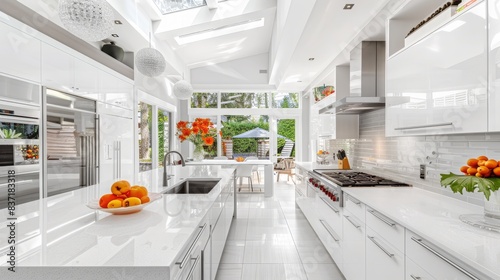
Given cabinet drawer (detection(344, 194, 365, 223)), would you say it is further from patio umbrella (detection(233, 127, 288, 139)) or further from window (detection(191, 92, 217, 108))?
window (detection(191, 92, 217, 108))

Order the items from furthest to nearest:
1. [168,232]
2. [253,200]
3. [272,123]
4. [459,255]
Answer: [272,123] → [253,200] → [168,232] → [459,255]

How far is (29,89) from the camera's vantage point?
8.24ft

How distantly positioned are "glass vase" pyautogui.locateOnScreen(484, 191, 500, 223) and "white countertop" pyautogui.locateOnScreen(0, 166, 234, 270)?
144 centimetres

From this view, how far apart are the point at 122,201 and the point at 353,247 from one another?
1758 millimetres

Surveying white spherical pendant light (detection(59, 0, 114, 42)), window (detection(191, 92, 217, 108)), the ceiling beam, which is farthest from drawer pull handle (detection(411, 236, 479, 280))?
window (detection(191, 92, 217, 108))

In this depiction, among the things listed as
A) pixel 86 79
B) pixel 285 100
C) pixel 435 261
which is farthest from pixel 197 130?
pixel 285 100

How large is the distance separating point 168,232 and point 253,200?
15.8 ft

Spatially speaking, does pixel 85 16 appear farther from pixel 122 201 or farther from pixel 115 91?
pixel 115 91

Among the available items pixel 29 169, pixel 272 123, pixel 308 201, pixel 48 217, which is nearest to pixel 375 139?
pixel 308 201

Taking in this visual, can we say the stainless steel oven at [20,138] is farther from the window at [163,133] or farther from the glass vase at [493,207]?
the window at [163,133]

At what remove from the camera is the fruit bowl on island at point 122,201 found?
4.75 ft

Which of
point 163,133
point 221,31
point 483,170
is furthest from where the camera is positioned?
point 163,133

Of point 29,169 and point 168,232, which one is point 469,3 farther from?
point 29,169

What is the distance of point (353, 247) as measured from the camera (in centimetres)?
221
